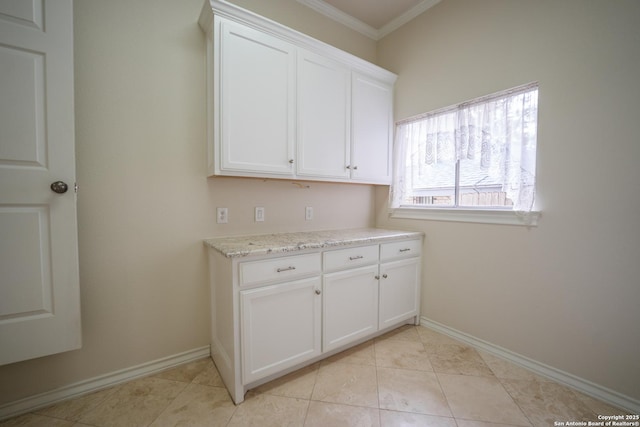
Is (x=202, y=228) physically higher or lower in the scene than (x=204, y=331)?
higher

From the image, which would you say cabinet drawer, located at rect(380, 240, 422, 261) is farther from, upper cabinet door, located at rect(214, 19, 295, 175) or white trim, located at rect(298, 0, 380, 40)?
white trim, located at rect(298, 0, 380, 40)

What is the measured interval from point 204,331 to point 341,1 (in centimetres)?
307

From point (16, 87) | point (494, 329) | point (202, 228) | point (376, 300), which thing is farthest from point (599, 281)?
point (16, 87)

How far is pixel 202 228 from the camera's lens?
74.6 inches

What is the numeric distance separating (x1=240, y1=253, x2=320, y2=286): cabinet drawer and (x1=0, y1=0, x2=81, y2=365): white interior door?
92cm

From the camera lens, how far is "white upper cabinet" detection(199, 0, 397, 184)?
5.46 feet

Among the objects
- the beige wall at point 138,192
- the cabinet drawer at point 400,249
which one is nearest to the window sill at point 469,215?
the cabinet drawer at point 400,249

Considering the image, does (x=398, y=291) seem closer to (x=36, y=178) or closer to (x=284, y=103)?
(x=284, y=103)

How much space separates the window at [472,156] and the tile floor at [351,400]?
117 cm

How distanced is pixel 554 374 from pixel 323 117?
7.98ft

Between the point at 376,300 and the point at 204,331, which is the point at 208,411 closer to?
the point at 204,331

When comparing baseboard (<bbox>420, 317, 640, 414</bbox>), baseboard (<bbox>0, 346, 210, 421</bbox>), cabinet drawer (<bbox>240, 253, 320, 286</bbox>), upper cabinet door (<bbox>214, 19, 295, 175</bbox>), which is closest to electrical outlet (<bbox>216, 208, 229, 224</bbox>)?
upper cabinet door (<bbox>214, 19, 295, 175</bbox>)

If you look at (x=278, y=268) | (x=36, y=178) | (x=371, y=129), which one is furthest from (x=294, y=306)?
(x=371, y=129)

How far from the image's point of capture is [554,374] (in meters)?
1.69
